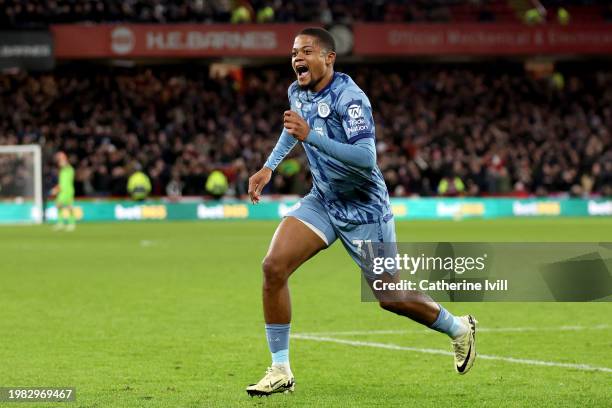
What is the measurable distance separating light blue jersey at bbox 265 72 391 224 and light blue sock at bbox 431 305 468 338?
0.68 meters

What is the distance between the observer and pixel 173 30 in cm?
4078

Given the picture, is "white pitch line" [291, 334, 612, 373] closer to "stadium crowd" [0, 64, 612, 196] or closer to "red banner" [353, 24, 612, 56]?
"stadium crowd" [0, 64, 612, 196]

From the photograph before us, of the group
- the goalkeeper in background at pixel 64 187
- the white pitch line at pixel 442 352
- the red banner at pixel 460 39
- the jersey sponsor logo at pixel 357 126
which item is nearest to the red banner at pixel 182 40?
the red banner at pixel 460 39

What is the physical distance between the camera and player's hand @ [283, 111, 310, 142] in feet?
21.7

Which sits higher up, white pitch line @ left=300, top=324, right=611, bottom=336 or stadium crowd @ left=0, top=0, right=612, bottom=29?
stadium crowd @ left=0, top=0, right=612, bottom=29

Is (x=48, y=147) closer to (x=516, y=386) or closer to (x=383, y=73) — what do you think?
(x=383, y=73)

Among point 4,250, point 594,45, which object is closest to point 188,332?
point 4,250

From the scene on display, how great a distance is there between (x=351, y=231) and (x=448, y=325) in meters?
0.82

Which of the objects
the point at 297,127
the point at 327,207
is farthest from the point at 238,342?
the point at 297,127

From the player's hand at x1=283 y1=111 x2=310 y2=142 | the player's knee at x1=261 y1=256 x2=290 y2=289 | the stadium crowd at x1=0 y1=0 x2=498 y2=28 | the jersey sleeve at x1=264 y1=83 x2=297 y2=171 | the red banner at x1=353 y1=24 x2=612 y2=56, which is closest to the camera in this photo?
the player's hand at x1=283 y1=111 x2=310 y2=142

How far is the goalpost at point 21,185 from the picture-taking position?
3241 cm

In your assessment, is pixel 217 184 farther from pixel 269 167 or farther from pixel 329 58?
pixel 329 58

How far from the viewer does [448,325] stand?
7.20 meters

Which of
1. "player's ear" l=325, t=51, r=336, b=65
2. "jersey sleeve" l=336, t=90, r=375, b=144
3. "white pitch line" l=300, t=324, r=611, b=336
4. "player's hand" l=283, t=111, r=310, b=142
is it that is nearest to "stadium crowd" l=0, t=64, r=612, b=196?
"white pitch line" l=300, t=324, r=611, b=336
